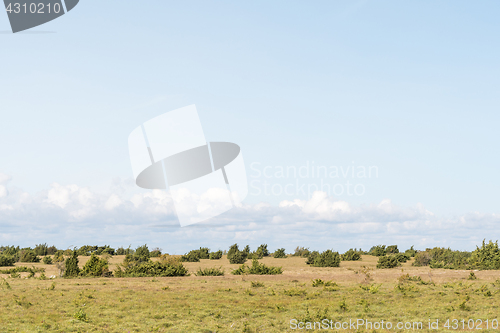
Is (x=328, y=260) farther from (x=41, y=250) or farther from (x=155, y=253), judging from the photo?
(x=41, y=250)

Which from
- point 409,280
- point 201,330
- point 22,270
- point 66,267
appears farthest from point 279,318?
point 22,270

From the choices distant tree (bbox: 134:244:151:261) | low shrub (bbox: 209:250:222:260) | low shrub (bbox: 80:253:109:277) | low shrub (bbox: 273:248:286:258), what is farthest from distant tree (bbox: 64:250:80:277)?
low shrub (bbox: 273:248:286:258)

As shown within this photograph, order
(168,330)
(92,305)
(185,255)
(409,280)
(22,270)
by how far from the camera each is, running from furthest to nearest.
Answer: (185,255)
(22,270)
(409,280)
(92,305)
(168,330)

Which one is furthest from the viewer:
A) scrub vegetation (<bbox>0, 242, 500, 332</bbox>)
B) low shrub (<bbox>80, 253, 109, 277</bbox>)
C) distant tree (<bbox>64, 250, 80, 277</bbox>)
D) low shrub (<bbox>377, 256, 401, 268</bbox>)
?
low shrub (<bbox>377, 256, 401, 268</bbox>)

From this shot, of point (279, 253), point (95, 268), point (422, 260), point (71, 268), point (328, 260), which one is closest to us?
point (71, 268)

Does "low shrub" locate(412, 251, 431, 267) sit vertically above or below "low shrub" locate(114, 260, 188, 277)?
below

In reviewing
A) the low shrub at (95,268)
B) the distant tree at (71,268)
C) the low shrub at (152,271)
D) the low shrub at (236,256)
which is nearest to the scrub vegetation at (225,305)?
the distant tree at (71,268)

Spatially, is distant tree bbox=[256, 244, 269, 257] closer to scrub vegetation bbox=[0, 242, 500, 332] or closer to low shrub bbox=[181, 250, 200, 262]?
low shrub bbox=[181, 250, 200, 262]

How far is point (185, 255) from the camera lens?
71.8 metres

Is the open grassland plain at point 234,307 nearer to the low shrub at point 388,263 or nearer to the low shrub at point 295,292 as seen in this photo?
the low shrub at point 295,292

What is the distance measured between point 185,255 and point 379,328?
176 ft

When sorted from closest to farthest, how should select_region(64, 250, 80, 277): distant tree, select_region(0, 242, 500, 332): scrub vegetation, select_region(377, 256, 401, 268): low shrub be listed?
select_region(0, 242, 500, 332): scrub vegetation → select_region(64, 250, 80, 277): distant tree → select_region(377, 256, 401, 268): low shrub

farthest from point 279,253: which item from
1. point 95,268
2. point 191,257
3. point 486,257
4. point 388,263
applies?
point 95,268

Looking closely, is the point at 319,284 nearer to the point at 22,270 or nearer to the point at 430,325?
the point at 430,325
